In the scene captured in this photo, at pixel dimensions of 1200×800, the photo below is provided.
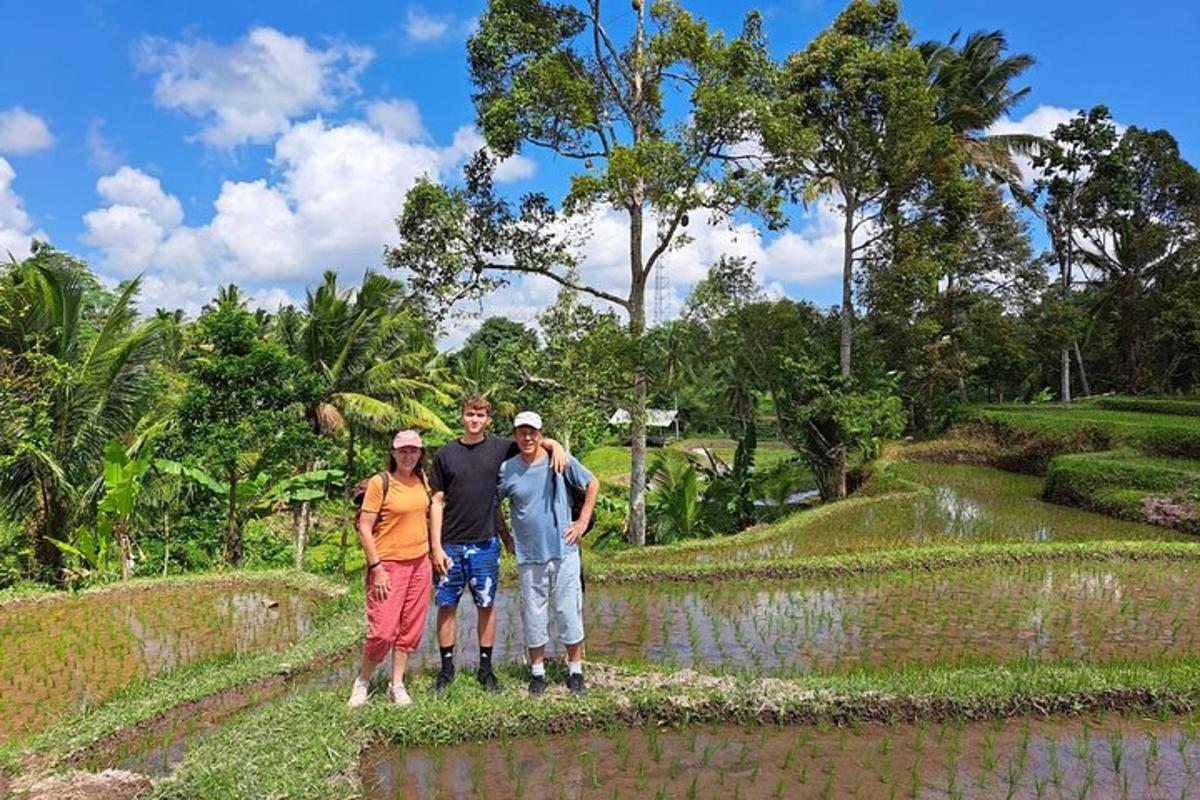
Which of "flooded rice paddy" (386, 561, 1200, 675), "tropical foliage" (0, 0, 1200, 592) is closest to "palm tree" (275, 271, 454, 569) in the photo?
"tropical foliage" (0, 0, 1200, 592)

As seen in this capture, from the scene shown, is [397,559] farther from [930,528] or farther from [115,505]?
[930,528]

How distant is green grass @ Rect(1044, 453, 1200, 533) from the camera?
12.5 metres

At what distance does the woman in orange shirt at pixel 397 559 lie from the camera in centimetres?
Answer: 464

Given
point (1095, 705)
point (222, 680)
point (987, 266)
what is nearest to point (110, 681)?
point (222, 680)

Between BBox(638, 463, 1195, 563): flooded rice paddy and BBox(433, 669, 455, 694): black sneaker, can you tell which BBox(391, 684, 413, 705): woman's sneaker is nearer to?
BBox(433, 669, 455, 694): black sneaker

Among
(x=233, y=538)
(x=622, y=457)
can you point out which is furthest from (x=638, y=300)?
(x=622, y=457)

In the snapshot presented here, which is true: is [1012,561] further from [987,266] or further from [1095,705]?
[987,266]

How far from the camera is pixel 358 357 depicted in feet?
54.1

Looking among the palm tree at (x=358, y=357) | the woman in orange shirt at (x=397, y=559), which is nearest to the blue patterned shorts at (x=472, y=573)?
the woman in orange shirt at (x=397, y=559)

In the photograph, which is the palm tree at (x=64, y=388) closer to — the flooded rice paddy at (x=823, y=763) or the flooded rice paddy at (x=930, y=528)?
the flooded rice paddy at (x=930, y=528)

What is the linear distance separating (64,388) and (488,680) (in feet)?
29.0

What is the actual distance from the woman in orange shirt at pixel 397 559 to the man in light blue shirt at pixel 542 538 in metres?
0.53

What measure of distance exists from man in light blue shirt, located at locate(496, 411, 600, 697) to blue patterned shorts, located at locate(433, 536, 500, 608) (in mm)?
193

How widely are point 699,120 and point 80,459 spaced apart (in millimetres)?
9885
